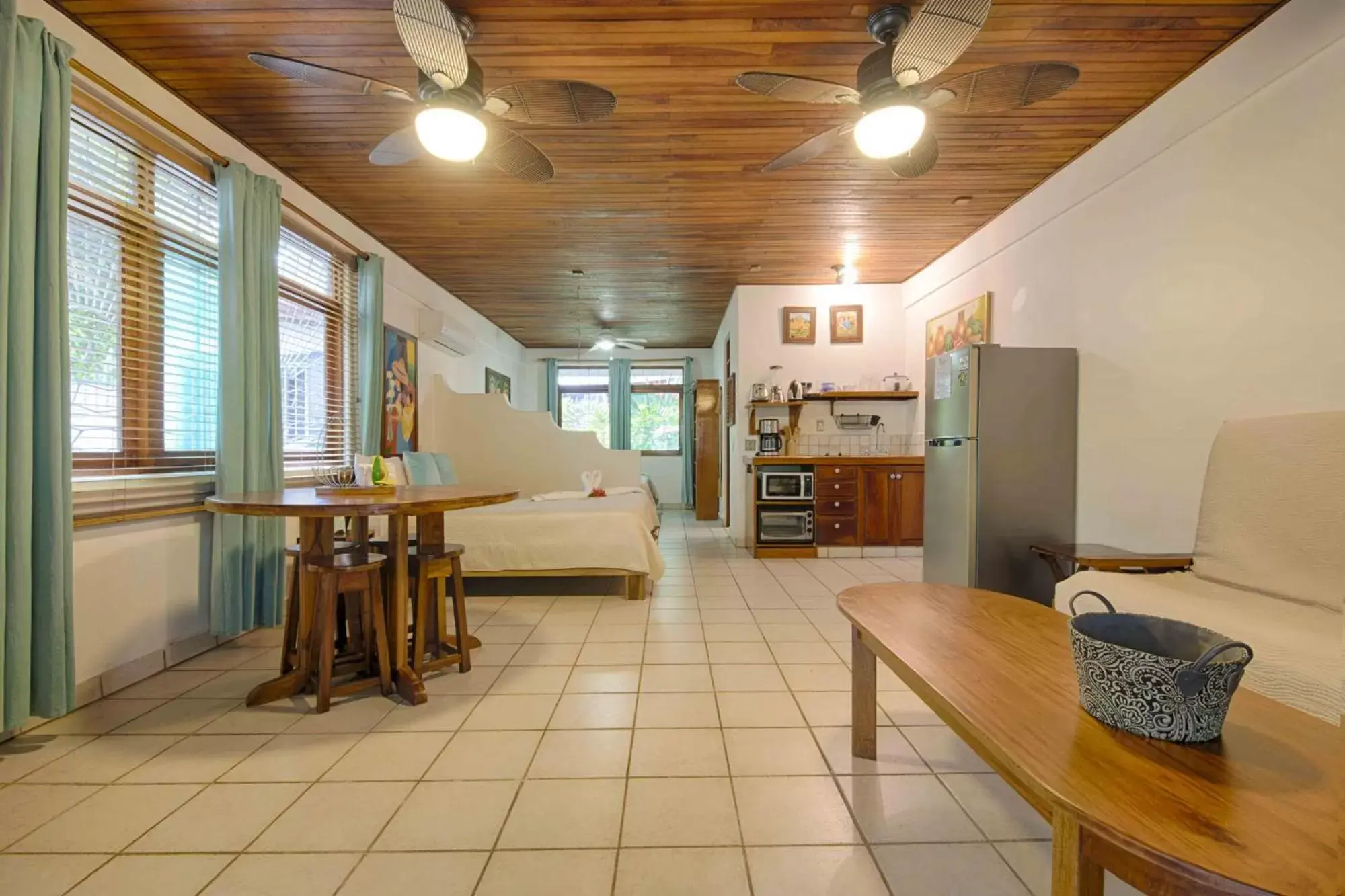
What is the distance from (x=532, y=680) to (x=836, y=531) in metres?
3.51

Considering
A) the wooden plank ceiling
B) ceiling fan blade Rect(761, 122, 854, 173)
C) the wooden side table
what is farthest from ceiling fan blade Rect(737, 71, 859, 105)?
the wooden side table

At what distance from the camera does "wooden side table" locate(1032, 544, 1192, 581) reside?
229cm

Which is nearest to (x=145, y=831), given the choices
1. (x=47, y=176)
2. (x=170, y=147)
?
(x=47, y=176)

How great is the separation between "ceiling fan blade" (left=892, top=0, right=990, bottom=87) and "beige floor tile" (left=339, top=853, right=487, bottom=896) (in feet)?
8.62

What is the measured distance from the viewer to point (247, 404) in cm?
285

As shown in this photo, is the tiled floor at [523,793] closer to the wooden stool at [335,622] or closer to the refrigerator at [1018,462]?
the wooden stool at [335,622]

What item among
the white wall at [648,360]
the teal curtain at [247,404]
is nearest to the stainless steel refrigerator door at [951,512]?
the teal curtain at [247,404]

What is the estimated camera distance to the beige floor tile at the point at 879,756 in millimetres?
1795

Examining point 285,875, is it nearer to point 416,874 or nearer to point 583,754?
point 416,874

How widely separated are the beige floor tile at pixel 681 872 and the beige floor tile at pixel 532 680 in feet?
3.39

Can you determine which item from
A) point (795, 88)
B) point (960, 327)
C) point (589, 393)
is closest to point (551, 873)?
point (795, 88)

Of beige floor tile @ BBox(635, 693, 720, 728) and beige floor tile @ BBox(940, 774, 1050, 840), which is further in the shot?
beige floor tile @ BBox(635, 693, 720, 728)

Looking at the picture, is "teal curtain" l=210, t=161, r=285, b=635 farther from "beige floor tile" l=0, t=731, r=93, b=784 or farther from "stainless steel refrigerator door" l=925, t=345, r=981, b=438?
"stainless steel refrigerator door" l=925, t=345, r=981, b=438

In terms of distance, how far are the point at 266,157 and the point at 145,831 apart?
10.6ft
